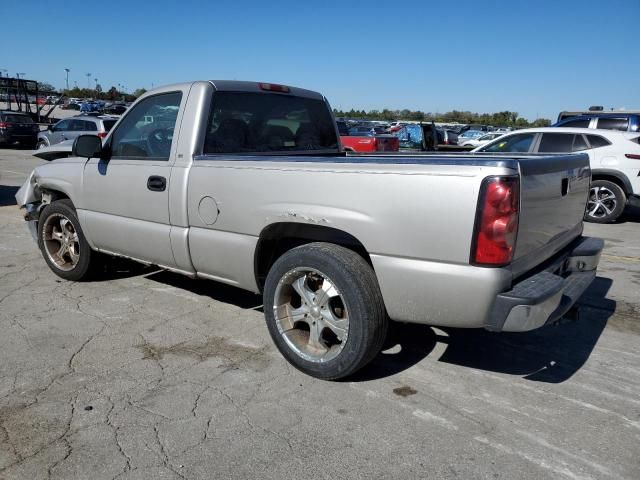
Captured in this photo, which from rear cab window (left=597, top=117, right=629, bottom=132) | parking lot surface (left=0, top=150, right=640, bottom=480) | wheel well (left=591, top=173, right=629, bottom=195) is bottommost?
parking lot surface (left=0, top=150, right=640, bottom=480)

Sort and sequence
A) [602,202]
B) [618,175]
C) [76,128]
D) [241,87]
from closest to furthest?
[241,87]
[618,175]
[602,202]
[76,128]

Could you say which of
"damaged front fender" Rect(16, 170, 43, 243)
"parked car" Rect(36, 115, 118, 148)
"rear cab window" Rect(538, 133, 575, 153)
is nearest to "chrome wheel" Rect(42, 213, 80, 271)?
"damaged front fender" Rect(16, 170, 43, 243)

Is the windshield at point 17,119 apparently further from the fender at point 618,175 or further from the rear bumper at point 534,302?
the rear bumper at point 534,302

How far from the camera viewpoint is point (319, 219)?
3.30 meters

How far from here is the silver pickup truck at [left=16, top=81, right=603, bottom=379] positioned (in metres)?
2.84

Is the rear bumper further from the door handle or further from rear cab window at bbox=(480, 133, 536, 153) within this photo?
rear cab window at bbox=(480, 133, 536, 153)

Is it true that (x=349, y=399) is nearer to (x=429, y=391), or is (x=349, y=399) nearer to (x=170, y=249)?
(x=429, y=391)

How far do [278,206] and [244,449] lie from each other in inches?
58.0

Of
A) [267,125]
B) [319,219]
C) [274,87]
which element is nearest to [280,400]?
[319,219]

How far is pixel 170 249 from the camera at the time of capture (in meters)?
4.25

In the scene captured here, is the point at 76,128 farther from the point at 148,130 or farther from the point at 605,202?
the point at 605,202

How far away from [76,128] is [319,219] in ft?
60.1

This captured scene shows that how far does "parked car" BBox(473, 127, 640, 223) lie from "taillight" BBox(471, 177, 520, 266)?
7.12 metres

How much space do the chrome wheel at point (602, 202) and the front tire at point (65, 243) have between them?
28.1 feet
